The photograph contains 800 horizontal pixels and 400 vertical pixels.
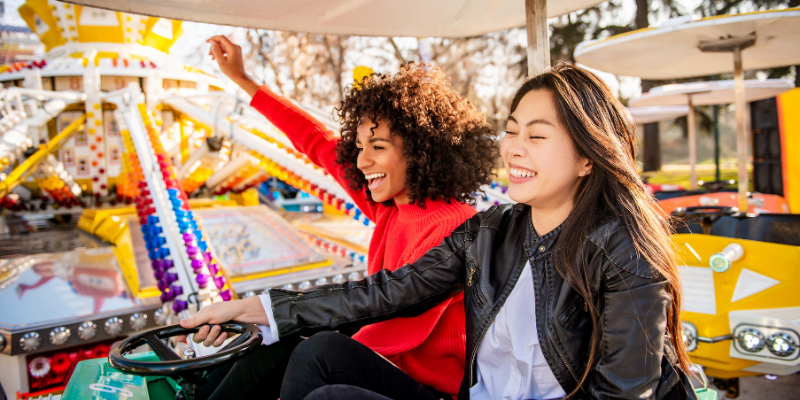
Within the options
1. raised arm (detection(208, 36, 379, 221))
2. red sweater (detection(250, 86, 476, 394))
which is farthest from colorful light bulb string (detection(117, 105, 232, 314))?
red sweater (detection(250, 86, 476, 394))

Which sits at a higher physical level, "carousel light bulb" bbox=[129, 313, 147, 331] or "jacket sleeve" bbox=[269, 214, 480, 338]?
"jacket sleeve" bbox=[269, 214, 480, 338]

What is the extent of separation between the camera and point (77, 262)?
335 cm

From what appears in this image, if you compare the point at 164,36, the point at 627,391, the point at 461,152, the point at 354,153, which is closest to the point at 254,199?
the point at 164,36

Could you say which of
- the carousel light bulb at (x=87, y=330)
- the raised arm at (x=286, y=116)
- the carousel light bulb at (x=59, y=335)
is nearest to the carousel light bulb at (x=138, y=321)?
the carousel light bulb at (x=87, y=330)

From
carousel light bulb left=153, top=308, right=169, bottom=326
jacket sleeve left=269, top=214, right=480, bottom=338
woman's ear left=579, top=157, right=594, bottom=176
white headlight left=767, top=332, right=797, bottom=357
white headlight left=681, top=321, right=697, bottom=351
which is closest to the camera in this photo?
woman's ear left=579, top=157, right=594, bottom=176

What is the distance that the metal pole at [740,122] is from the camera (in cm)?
330

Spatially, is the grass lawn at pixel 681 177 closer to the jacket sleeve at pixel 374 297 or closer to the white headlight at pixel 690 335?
the white headlight at pixel 690 335

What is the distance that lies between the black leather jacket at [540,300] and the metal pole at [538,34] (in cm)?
66

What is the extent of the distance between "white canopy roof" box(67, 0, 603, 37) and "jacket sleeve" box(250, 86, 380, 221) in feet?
1.63

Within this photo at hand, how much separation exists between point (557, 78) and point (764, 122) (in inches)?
257

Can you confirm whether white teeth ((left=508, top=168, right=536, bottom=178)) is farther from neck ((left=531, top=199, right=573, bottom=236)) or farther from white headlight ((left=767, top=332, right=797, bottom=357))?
white headlight ((left=767, top=332, right=797, bottom=357))

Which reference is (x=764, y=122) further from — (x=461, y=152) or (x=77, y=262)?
(x=77, y=262)

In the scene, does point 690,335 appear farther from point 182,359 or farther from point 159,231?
point 159,231

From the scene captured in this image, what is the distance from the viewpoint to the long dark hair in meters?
1.23
